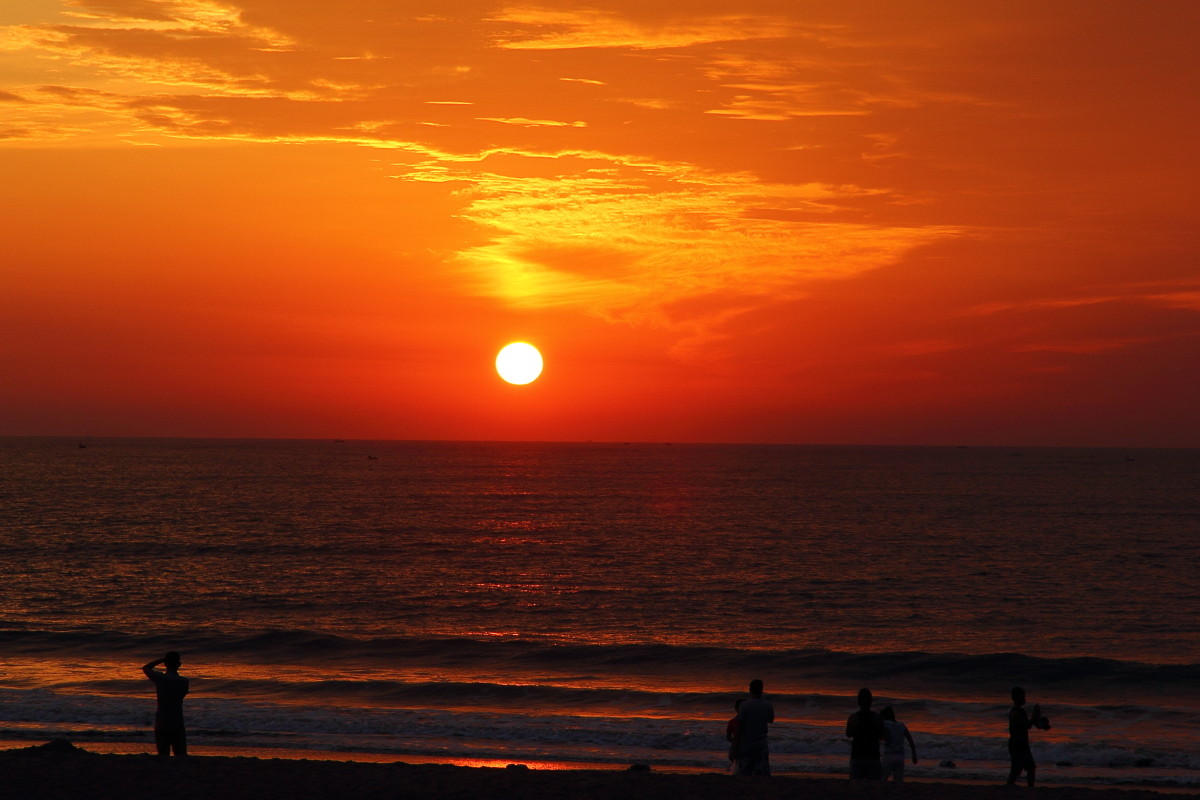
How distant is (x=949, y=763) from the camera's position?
64.3ft

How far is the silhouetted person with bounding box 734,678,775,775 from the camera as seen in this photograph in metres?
15.2

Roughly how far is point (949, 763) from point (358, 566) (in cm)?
3701

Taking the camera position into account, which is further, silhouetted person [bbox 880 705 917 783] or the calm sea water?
the calm sea water

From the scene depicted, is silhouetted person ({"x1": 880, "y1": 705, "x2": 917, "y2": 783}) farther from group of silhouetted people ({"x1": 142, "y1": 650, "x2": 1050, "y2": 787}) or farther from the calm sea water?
the calm sea water

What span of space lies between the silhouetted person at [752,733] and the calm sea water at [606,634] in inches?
172

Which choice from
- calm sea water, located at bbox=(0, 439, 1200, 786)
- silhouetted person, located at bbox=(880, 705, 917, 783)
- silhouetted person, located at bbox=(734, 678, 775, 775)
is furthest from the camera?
calm sea water, located at bbox=(0, 439, 1200, 786)

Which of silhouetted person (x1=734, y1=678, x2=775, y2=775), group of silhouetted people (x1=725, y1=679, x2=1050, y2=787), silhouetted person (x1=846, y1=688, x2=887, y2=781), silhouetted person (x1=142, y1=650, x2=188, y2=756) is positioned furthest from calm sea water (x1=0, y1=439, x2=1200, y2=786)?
silhouetted person (x1=142, y1=650, x2=188, y2=756)

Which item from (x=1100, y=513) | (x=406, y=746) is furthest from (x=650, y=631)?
(x=1100, y=513)

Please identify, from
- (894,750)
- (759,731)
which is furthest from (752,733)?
(894,750)

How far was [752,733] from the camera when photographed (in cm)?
1527

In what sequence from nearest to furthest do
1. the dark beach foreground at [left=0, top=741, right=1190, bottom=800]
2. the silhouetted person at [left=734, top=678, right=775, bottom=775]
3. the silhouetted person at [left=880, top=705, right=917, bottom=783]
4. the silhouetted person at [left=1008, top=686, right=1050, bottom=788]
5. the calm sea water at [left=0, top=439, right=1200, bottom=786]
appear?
the dark beach foreground at [left=0, top=741, right=1190, bottom=800] → the silhouetted person at [left=734, top=678, right=775, bottom=775] → the silhouetted person at [left=880, top=705, right=917, bottom=783] → the silhouetted person at [left=1008, top=686, right=1050, bottom=788] → the calm sea water at [left=0, top=439, right=1200, bottom=786]

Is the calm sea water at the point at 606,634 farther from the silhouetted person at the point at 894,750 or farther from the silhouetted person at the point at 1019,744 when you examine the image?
the silhouetted person at the point at 894,750

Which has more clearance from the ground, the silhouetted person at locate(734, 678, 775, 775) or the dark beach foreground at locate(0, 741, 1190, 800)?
the silhouetted person at locate(734, 678, 775, 775)

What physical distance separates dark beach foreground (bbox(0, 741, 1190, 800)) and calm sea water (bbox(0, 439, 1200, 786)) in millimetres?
4215
